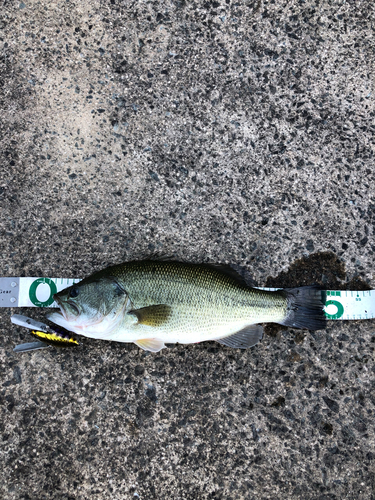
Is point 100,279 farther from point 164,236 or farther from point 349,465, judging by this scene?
point 349,465

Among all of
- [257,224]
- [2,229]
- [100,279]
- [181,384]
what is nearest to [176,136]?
[257,224]

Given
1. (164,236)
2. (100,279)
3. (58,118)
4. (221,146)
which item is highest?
(58,118)

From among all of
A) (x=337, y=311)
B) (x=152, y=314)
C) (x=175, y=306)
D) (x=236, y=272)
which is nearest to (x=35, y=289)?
(x=152, y=314)

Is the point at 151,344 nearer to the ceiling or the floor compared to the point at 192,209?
nearer to the floor

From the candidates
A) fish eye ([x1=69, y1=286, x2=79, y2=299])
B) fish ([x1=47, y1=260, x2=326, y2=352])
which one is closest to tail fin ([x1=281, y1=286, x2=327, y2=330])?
fish ([x1=47, y1=260, x2=326, y2=352])

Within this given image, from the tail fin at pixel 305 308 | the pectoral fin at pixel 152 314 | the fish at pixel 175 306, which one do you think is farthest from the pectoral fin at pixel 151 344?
the tail fin at pixel 305 308

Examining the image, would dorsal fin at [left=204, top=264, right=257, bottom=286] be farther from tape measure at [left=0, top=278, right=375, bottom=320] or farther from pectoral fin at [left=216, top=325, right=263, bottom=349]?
pectoral fin at [left=216, top=325, right=263, bottom=349]

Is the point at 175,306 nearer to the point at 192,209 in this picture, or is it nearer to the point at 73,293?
the point at 73,293
